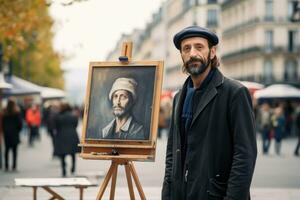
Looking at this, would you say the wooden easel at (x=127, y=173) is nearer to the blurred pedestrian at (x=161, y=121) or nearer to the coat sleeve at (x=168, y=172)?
the coat sleeve at (x=168, y=172)

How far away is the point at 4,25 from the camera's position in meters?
21.3

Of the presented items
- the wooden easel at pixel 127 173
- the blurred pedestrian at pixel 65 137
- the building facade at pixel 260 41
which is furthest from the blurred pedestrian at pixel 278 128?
the building facade at pixel 260 41

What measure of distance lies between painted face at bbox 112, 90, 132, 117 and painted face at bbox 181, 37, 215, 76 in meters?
4.01

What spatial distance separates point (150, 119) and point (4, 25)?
1353 cm

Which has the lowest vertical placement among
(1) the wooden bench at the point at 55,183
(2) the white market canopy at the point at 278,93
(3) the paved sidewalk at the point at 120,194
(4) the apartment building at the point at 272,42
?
(3) the paved sidewalk at the point at 120,194

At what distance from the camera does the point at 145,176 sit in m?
16.6

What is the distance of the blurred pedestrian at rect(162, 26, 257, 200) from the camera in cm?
459

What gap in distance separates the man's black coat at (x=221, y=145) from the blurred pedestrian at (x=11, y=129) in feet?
44.8

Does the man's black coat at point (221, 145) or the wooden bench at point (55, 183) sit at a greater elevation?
the man's black coat at point (221, 145)

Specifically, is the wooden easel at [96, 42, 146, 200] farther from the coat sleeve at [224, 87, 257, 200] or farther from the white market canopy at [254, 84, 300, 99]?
the white market canopy at [254, 84, 300, 99]

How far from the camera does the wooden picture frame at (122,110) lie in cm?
853

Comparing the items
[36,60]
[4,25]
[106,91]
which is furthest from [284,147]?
[36,60]

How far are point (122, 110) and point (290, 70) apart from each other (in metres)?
71.3

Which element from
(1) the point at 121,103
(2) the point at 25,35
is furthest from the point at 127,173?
(2) the point at 25,35
